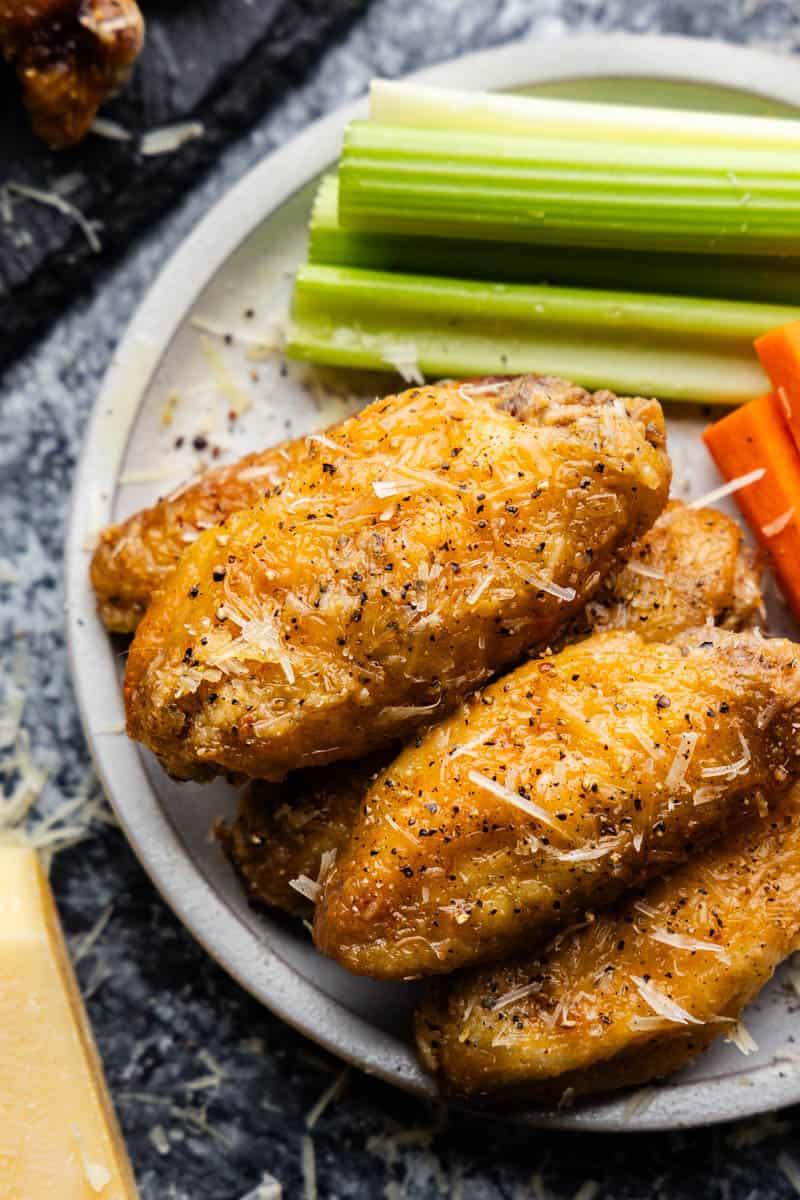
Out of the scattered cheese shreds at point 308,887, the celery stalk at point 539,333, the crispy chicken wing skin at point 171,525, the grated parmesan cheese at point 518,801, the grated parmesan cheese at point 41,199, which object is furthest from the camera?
the grated parmesan cheese at point 41,199

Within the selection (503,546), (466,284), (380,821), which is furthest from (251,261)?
(380,821)

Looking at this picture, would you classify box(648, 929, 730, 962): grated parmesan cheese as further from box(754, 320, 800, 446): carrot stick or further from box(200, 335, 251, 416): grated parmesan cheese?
box(200, 335, 251, 416): grated parmesan cheese

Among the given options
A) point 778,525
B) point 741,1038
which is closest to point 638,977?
point 741,1038

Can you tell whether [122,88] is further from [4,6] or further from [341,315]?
[341,315]

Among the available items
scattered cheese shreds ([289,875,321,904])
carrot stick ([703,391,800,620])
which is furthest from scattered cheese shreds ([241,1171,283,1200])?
carrot stick ([703,391,800,620])

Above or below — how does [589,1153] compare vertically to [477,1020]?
below

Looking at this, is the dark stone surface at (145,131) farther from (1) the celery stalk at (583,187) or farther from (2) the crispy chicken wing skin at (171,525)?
Result: (2) the crispy chicken wing skin at (171,525)

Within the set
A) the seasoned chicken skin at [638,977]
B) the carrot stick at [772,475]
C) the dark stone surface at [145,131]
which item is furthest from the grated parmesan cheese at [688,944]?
the dark stone surface at [145,131]
